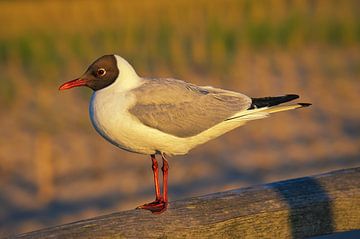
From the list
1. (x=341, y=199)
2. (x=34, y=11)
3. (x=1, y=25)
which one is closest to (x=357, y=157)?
(x=341, y=199)

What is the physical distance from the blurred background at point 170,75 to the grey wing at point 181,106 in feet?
12.7

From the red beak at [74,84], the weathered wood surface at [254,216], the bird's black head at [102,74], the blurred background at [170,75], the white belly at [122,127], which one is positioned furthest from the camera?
the blurred background at [170,75]

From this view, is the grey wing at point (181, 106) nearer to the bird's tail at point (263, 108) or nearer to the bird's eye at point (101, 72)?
the bird's tail at point (263, 108)

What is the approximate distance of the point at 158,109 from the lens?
354 centimetres

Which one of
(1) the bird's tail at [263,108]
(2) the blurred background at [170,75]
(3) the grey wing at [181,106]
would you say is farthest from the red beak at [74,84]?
(2) the blurred background at [170,75]

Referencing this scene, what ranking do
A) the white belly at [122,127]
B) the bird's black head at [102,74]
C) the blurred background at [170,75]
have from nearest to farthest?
the white belly at [122,127], the bird's black head at [102,74], the blurred background at [170,75]

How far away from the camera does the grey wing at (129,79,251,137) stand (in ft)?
11.4

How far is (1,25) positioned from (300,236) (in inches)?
516

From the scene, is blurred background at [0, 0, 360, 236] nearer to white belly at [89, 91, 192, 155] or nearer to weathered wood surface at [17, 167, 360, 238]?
white belly at [89, 91, 192, 155]

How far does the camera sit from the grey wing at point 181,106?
347cm

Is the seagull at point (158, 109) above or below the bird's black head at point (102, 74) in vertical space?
below

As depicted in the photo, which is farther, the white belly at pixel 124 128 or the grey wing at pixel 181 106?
the grey wing at pixel 181 106

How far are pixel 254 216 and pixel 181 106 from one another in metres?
1.01

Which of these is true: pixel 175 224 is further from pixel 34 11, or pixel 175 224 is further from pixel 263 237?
pixel 34 11
